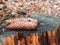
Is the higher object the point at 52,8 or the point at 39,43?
the point at 39,43

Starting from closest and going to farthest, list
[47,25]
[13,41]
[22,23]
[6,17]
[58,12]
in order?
[13,41], [22,23], [47,25], [6,17], [58,12]

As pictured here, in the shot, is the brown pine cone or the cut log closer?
the cut log

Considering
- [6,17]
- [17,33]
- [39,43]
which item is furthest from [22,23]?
[6,17]

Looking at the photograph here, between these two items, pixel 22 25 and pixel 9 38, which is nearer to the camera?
pixel 9 38

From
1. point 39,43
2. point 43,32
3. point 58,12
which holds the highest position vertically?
point 43,32

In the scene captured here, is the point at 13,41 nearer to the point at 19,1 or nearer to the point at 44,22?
the point at 44,22

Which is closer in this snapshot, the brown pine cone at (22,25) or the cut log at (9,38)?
the cut log at (9,38)

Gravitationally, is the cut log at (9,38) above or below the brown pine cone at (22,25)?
below

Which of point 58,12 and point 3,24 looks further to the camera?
point 58,12

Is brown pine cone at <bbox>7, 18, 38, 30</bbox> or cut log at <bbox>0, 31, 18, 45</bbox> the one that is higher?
brown pine cone at <bbox>7, 18, 38, 30</bbox>

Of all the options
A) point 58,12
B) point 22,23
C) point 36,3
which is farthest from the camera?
point 36,3
